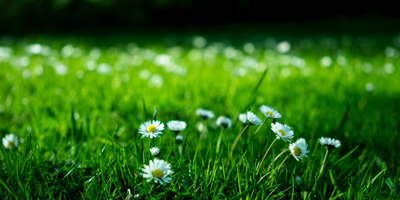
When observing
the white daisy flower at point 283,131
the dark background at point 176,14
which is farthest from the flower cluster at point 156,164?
the dark background at point 176,14

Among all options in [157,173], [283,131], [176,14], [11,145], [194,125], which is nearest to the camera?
[157,173]

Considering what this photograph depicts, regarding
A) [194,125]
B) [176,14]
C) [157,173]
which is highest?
[176,14]

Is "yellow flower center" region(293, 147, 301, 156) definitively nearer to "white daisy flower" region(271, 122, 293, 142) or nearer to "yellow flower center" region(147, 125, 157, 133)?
"white daisy flower" region(271, 122, 293, 142)

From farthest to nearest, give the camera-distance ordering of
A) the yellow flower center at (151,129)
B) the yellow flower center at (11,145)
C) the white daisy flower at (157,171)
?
the yellow flower center at (11,145) → the yellow flower center at (151,129) → the white daisy flower at (157,171)

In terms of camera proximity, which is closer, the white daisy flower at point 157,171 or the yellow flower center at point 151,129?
the white daisy flower at point 157,171

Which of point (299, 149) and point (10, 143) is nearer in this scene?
point (299, 149)

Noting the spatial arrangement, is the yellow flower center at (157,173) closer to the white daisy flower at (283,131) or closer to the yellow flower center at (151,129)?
the yellow flower center at (151,129)

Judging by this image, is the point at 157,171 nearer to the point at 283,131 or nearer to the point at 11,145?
the point at 283,131

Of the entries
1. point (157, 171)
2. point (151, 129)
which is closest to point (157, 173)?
point (157, 171)

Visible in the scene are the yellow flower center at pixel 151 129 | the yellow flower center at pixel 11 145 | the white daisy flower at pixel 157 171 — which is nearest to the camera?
the white daisy flower at pixel 157 171
